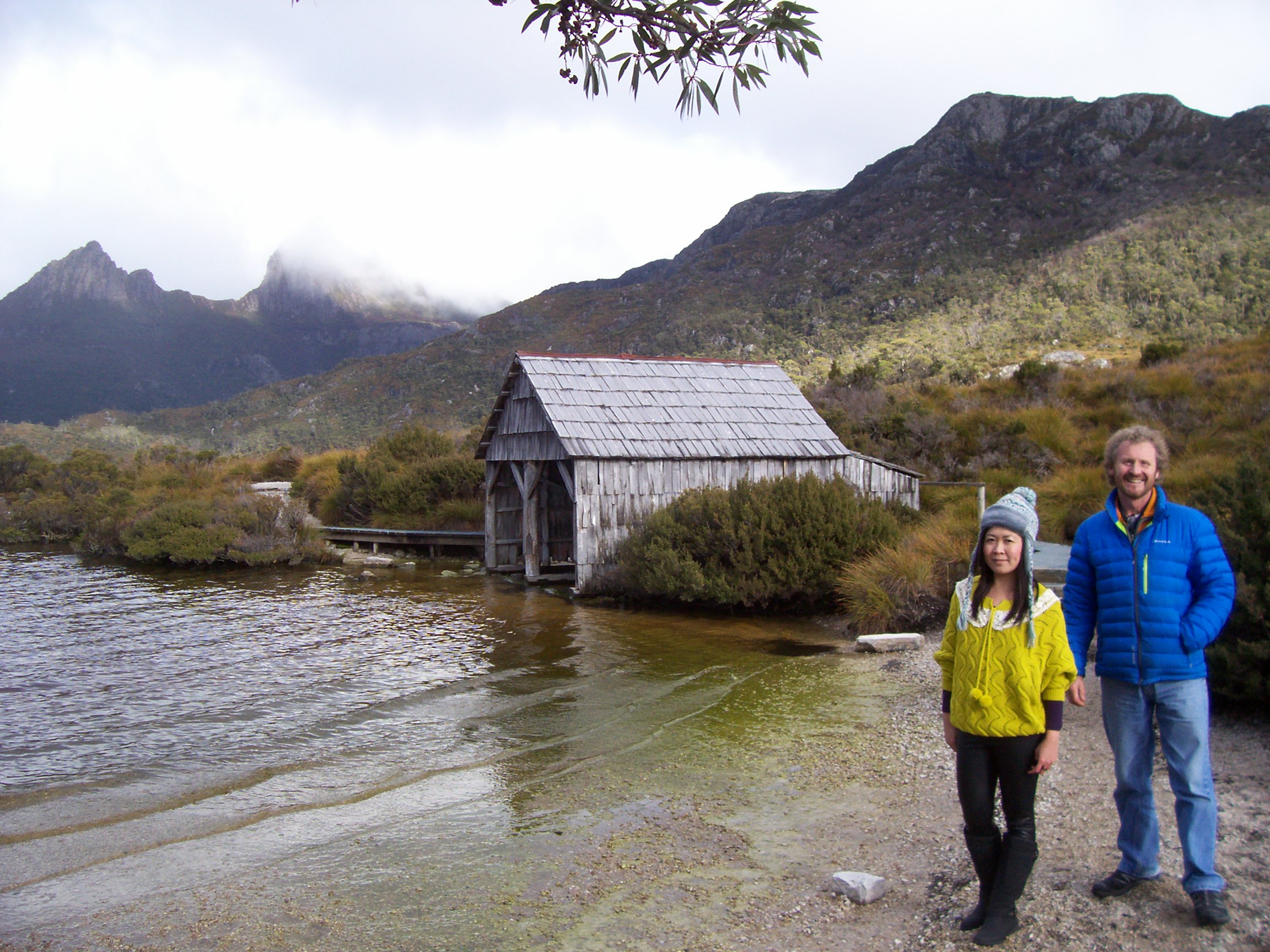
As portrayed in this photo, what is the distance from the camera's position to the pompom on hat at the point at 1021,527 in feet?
11.7

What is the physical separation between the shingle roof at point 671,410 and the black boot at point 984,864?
11.5 m

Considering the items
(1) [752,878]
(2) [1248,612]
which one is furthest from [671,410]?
(1) [752,878]

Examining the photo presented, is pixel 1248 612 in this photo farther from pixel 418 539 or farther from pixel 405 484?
pixel 405 484

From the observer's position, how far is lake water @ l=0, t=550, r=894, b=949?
4781 millimetres

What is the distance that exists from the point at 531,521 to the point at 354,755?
411 inches

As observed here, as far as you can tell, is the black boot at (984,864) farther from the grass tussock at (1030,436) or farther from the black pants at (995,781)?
the grass tussock at (1030,436)

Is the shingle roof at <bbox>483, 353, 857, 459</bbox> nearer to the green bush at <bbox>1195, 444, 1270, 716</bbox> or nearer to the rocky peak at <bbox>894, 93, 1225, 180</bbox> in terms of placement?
the green bush at <bbox>1195, 444, 1270, 716</bbox>

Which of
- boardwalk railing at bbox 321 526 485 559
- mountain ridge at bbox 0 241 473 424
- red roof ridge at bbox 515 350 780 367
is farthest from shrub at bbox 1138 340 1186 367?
mountain ridge at bbox 0 241 473 424

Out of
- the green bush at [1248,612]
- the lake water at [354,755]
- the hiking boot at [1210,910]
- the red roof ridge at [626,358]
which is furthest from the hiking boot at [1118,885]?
the red roof ridge at [626,358]

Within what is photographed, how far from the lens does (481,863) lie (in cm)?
517

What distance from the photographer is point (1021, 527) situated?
3.58m

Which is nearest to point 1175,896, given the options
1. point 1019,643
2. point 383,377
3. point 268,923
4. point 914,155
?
point 1019,643

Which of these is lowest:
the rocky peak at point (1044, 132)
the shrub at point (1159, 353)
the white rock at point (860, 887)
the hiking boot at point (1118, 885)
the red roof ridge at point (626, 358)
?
the white rock at point (860, 887)

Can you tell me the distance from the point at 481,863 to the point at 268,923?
1174mm
